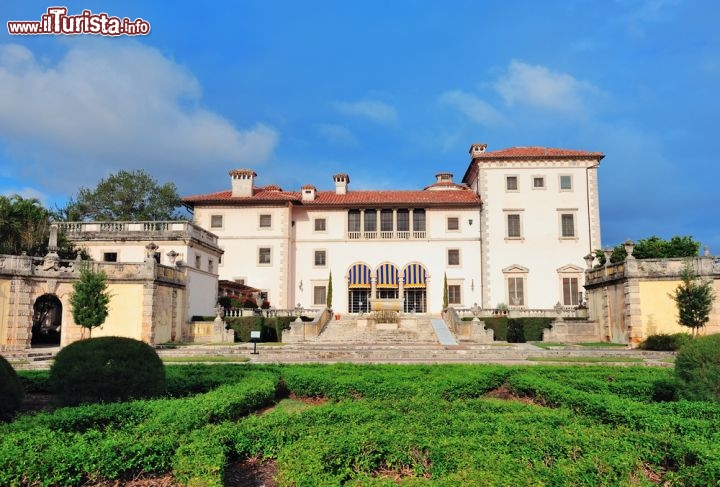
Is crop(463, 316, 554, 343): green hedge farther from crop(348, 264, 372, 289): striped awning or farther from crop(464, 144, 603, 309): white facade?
crop(348, 264, 372, 289): striped awning

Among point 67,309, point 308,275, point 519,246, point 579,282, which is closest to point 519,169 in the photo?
point 519,246

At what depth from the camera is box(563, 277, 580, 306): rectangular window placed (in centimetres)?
4247

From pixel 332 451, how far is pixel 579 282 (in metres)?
41.1

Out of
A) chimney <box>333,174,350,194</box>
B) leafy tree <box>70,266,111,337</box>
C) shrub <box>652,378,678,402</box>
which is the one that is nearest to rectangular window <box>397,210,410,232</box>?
chimney <box>333,174,350,194</box>

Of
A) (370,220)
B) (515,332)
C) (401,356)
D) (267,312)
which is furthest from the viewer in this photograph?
(370,220)

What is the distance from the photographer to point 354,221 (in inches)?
1822

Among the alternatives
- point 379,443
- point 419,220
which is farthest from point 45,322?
point 379,443

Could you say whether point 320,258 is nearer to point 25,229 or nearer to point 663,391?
point 25,229

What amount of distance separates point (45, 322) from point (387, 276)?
25.9 metres

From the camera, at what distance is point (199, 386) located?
11484 mm

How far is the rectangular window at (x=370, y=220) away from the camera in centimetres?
4603

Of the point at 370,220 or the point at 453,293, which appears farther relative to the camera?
the point at 370,220

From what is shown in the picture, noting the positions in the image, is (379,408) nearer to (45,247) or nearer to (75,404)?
(75,404)

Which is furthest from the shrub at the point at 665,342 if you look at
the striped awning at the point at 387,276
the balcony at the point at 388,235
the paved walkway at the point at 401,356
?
the balcony at the point at 388,235
